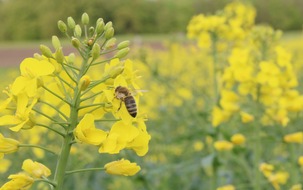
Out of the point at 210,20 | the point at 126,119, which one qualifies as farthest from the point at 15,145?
the point at 210,20

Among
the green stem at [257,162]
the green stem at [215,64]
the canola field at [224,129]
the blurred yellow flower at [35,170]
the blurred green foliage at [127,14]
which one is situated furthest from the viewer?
the blurred green foliage at [127,14]

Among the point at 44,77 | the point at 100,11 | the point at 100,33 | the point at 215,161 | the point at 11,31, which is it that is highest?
the point at 11,31

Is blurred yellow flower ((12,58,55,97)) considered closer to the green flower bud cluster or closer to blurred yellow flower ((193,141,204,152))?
the green flower bud cluster

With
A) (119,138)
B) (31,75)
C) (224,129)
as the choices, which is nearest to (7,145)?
(31,75)

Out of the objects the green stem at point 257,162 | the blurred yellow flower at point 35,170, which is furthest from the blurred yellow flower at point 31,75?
the green stem at point 257,162

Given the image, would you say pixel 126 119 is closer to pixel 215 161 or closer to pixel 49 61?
pixel 49 61

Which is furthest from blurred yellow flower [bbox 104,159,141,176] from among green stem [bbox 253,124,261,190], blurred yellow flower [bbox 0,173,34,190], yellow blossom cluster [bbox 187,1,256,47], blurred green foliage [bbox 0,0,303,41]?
blurred green foliage [bbox 0,0,303,41]

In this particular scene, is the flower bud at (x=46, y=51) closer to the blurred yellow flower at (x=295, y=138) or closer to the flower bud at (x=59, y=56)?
the flower bud at (x=59, y=56)

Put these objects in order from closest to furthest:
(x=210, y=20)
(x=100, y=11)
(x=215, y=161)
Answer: (x=215, y=161)
(x=210, y=20)
(x=100, y=11)
